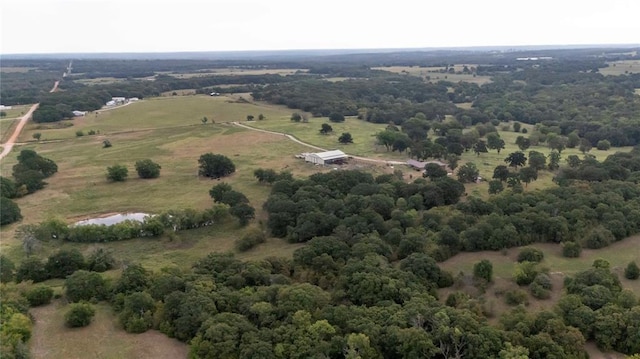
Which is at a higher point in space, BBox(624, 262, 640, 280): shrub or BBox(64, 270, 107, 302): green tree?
BBox(64, 270, 107, 302): green tree

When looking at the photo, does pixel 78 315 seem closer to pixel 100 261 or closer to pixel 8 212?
pixel 100 261

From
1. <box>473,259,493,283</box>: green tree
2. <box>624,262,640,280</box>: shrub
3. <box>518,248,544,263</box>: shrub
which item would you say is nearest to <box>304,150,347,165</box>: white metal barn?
<box>518,248,544,263</box>: shrub

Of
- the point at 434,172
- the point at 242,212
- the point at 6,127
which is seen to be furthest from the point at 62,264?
the point at 6,127

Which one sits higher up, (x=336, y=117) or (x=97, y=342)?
(x=336, y=117)

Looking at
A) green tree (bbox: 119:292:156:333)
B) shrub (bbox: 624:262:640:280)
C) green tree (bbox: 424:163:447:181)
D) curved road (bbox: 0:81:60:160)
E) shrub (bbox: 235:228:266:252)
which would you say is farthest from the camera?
curved road (bbox: 0:81:60:160)

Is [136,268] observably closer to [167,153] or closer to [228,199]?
[228,199]

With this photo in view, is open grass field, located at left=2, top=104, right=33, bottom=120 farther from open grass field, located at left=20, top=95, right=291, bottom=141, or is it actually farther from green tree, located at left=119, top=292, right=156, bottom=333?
green tree, located at left=119, top=292, right=156, bottom=333
